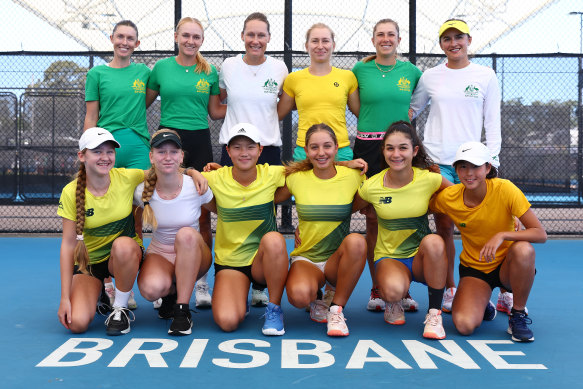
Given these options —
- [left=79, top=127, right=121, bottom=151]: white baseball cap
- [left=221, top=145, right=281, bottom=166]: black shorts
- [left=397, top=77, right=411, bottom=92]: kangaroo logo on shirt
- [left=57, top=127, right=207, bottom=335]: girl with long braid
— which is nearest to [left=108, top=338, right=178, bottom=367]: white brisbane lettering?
[left=57, top=127, right=207, bottom=335]: girl with long braid

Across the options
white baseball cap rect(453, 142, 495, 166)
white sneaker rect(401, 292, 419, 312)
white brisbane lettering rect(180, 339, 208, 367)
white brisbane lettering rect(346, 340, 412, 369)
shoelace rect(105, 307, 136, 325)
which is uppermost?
white baseball cap rect(453, 142, 495, 166)

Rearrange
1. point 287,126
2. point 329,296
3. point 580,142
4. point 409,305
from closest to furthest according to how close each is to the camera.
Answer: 1. point 329,296
2. point 409,305
3. point 287,126
4. point 580,142

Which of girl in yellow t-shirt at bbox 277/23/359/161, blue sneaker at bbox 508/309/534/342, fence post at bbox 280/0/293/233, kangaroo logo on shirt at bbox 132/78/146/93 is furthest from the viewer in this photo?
fence post at bbox 280/0/293/233

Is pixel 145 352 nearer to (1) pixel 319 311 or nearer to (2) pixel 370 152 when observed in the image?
(1) pixel 319 311

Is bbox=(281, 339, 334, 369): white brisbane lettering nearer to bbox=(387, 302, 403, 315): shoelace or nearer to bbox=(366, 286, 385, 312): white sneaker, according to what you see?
bbox=(387, 302, 403, 315): shoelace

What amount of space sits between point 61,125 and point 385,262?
7.42 m

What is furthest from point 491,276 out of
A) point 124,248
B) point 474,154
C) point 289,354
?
point 124,248

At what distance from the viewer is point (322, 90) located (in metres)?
4.05

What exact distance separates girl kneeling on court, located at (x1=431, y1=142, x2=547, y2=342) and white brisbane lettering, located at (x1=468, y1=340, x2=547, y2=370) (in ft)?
0.38

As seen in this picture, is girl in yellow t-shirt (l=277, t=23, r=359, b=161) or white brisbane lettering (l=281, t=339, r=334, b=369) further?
girl in yellow t-shirt (l=277, t=23, r=359, b=161)

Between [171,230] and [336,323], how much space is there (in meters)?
1.16

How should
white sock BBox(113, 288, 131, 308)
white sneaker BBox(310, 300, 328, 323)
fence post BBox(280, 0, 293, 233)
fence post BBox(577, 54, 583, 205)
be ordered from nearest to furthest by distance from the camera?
white sock BBox(113, 288, 131, 308) < white sneaker BBox(310, 300, 328, 323) < fence post BBox(280, 0, 293, 233) < fence post BBox(577, 54, 583, 205)

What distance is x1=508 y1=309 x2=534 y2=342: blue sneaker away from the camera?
3197 millimetres

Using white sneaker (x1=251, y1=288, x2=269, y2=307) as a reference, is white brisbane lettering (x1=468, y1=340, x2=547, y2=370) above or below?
below
